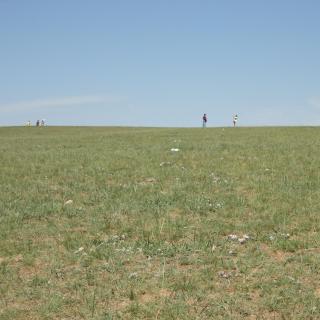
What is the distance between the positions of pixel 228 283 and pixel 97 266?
287 centimetres

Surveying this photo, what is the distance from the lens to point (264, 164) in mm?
22109

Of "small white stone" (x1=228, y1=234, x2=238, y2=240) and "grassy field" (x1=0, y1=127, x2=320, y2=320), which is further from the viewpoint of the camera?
"small white stone" (x1=228, y1=234, x2=238, y2=240)

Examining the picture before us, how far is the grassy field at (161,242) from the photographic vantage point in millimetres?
9898

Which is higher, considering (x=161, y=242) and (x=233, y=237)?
(x=233, y=237)

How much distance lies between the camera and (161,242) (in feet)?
42.3

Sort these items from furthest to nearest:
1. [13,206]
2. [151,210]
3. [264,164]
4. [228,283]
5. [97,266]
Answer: [264,164] < [13,206] < [151,210] < [97,266] < [228,283]

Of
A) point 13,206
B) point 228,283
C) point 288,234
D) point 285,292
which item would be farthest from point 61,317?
point 13,206

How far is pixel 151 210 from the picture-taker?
15531 mm

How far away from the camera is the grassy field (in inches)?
390

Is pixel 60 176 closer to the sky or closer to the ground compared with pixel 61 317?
closer to the sky

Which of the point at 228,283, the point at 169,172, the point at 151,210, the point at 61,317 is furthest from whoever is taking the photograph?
the point at 169,172

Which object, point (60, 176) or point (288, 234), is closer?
point (288, 234)

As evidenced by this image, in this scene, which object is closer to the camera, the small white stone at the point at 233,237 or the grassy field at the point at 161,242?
the grassy field at the point at 161,242

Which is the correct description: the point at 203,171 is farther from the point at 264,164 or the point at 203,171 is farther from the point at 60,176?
the point at 60,176
